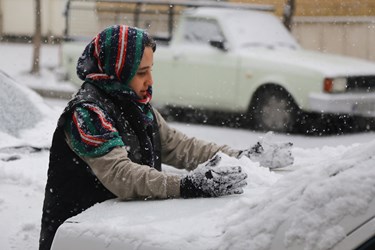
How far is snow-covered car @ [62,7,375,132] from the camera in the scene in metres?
10.9

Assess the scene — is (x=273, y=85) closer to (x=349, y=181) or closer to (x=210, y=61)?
(x=210, y=61)

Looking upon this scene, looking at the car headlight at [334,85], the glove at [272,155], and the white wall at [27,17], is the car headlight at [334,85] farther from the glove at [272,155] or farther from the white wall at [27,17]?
the white wall at [27,17]

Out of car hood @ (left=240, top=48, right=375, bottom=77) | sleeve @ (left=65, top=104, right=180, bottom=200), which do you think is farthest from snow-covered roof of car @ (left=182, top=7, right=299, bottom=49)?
sleeve @ (left=65, top=104, right=180, bottom=200)

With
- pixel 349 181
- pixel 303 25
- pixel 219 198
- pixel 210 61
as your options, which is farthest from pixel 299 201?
pixel 303 25

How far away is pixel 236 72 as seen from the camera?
454 inches

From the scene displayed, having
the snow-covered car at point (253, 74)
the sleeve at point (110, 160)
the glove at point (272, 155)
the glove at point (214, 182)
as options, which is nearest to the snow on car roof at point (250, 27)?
the snow-covered car at point (253, 74)

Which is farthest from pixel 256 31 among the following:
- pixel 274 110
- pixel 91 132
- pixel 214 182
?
pixel 214 182

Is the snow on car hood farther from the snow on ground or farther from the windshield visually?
the windshield

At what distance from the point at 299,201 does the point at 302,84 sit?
8.80 metres

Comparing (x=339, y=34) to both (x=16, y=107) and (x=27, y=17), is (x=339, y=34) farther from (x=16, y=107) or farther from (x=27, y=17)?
(x=16, y=107)

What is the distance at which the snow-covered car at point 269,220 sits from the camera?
2127 mm

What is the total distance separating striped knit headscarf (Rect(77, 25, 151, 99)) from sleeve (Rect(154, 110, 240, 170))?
50cm

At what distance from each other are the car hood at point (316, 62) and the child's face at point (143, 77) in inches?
304

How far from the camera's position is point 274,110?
37.6 feet
